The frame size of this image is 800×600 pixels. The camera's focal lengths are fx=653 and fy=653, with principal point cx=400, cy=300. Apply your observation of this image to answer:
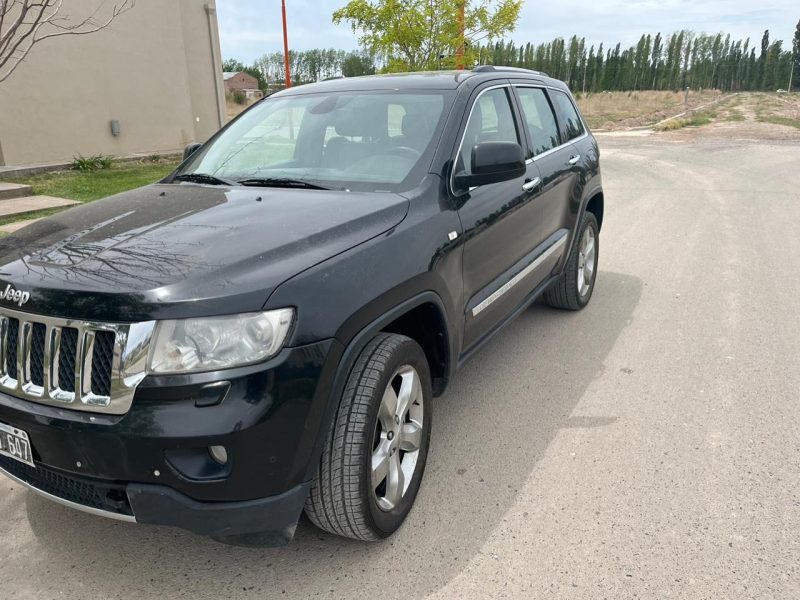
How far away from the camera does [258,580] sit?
249 cm

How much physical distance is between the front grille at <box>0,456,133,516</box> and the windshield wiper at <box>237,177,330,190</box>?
5.25 feet

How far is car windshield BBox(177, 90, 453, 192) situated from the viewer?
3.20 m

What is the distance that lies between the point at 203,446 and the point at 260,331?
1.31 ft

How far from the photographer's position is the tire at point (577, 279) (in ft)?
17.0

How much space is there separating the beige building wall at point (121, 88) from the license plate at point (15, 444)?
11.8m

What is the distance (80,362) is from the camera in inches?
83.4

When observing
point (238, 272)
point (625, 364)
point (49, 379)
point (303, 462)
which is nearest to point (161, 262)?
point (238, 272)

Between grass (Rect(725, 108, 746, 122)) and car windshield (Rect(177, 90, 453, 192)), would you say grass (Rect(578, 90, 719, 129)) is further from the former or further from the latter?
car windshield (Rect(177, 90, 453, 192))

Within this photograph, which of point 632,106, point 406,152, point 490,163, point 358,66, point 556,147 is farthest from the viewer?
point 632,106

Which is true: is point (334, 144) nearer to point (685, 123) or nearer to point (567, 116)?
point (567, 116)

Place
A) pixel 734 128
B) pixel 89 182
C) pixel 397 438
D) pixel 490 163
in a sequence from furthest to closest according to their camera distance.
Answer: pixel 734 128, pixel 89 182, pixel 490 163, pixel 397 438

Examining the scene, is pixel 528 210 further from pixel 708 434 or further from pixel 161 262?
pixel 161 262

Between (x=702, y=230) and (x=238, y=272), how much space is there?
7602 millimetres

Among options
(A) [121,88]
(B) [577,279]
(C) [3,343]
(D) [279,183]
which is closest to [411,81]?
(D) [279,183]
